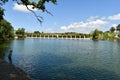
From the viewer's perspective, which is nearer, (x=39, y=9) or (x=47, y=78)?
(x=39, y=9)

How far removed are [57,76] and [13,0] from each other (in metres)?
14.9

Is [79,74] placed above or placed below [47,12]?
below

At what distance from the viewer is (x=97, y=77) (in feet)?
116

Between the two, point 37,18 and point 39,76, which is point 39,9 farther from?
point 39,76

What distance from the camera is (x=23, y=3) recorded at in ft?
90.8

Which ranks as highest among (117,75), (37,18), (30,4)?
(30,4)

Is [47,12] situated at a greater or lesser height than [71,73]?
greater

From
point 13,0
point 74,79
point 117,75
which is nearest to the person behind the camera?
point 13,0

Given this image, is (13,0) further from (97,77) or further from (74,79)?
(97,77)

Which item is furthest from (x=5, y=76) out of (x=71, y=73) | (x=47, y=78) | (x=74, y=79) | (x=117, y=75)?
(x=117, y=75)

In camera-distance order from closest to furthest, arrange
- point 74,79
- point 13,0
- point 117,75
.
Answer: point 13,0
point 74,79
point 117,75

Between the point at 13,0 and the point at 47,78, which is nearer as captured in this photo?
the point at 13,0

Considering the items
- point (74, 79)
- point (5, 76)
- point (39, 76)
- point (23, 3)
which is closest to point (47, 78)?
Result: point (39, 76)

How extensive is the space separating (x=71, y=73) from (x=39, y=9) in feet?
50.0
